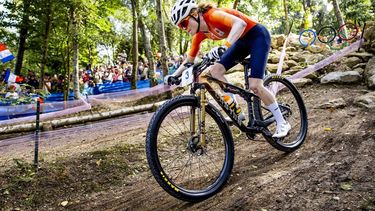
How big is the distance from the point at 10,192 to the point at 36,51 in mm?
17405

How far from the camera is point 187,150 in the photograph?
3635mm

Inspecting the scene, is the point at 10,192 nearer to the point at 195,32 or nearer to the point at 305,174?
the point at 195,32

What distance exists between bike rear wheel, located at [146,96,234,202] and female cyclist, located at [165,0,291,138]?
52 cm

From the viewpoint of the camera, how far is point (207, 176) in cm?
406

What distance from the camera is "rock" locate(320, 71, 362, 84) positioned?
8.67 m

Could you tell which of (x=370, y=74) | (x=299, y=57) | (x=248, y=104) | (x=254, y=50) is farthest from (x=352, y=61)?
(x=254, y=50)

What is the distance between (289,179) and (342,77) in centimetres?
636

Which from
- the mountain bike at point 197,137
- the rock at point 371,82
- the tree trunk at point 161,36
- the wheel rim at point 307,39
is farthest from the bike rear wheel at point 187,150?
the wheel rim at point 307,39

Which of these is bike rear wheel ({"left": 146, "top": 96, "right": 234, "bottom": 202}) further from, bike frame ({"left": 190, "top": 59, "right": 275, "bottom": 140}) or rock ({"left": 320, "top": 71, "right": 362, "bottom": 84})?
rock ({"left": 320, "top": 71, "right": 362, "bottom": 84})

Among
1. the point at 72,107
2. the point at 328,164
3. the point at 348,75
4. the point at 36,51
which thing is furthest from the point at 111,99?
the point at 36,51

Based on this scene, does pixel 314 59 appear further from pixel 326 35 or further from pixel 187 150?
pixel 187 150

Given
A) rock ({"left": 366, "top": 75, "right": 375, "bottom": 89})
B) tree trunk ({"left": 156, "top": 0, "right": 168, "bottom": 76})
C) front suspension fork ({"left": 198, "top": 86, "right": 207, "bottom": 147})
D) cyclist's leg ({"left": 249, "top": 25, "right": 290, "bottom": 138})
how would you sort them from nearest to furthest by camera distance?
front suspension fork ({"left": 198, "top": 86, "right": 207, "bottom": 147})
cyclist's leg ({"left": 249, "top": 25, "right": 290, "bottom": 138})
rock ({"left": 366, "top": 75, "right": 375, "bottom": 89})
tree trunk ({"left": 156, "top": 0, "right": 168, "bottom": 76})

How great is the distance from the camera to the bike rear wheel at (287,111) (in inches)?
175

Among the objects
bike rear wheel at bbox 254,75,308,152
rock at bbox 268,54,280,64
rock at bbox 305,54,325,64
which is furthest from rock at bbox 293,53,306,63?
bike rear wheel at bbox 254,75,308,152
